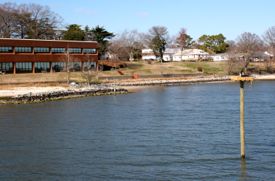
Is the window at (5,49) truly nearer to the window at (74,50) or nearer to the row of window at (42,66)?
the row of window at (42,66)

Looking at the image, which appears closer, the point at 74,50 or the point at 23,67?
the point at 23,67

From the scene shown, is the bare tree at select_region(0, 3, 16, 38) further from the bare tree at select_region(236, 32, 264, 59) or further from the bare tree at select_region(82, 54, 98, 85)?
the bare tree at select_region(236, 32, 264, 59)

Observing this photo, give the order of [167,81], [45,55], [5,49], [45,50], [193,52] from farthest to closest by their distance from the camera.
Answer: [193,52]
[167,81]
[45,50]
[45,55]
[5,49]

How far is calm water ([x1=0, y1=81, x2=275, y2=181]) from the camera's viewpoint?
18328 millimetres

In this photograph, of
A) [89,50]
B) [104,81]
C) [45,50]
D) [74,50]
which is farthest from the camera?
[89,50]

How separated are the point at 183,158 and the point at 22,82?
4572 centimetres

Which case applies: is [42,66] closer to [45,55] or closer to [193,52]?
[45,55]

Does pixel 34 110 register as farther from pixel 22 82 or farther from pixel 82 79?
pixel 82 79

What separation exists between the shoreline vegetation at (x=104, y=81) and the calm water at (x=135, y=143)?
10.6m

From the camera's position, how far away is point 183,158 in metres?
20.4

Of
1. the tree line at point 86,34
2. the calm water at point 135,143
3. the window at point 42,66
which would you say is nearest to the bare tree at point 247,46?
the tree line at point 86,34

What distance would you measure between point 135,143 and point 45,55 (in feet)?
167

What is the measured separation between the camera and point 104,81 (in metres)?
70.9

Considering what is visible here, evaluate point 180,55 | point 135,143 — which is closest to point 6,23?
point 180,55
